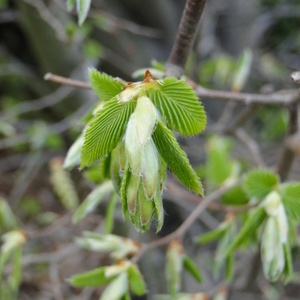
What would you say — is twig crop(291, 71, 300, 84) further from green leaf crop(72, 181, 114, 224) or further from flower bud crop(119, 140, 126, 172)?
green leaf crop(72, 181, 114, 224)

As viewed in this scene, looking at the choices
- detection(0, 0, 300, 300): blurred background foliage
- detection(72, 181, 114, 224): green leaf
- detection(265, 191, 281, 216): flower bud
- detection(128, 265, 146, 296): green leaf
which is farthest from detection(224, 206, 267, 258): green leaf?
detection(0, 0, 300, 300): blurred background foliage

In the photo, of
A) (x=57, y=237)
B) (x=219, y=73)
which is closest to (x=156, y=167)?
(x=219, y=73)

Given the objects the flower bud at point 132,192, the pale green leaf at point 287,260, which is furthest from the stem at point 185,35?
the pale green leaf at point 287,260

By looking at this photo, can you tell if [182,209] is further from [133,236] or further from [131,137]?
[131,137]

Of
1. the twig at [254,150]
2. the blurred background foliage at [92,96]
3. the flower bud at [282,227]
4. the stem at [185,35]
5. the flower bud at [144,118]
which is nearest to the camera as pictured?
the flower bud at [144,118]

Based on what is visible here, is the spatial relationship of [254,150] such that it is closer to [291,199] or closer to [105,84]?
[291,199]

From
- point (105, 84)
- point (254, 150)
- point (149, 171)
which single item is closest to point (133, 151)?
point (149, 171)

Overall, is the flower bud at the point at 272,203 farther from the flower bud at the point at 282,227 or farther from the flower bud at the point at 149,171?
the flower bud at the point at 149,171
